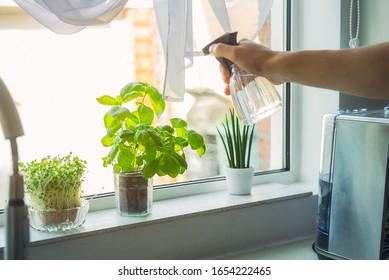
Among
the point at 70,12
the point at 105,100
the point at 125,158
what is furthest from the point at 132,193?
the point at 70,12

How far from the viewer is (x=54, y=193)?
3.81 feet

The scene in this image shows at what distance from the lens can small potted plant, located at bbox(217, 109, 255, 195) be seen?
1.46 m

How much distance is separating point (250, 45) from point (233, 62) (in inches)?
1.6

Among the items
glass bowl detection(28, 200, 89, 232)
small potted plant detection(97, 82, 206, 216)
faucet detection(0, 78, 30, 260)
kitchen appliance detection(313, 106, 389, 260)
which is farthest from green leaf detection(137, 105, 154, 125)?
faucet detection(0, 78, 30, 260)

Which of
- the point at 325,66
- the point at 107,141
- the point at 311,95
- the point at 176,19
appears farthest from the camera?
the point at 311,95

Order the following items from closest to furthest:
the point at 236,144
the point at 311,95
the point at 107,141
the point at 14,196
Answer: the point at 14,196 < the point at 107,141 < the point at 236,144 < the point at 311,95

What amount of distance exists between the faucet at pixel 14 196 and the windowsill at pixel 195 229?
326mm

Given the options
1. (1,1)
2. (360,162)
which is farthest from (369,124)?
(1,1)

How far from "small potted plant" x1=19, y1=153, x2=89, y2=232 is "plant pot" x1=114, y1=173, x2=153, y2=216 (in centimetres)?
10

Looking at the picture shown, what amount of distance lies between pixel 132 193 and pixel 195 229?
18 centimetres

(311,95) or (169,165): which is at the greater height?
(311,95)

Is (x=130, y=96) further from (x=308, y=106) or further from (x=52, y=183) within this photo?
(x=308, y=106)

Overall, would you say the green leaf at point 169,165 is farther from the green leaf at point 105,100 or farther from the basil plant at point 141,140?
the green leaf at point 105,100
